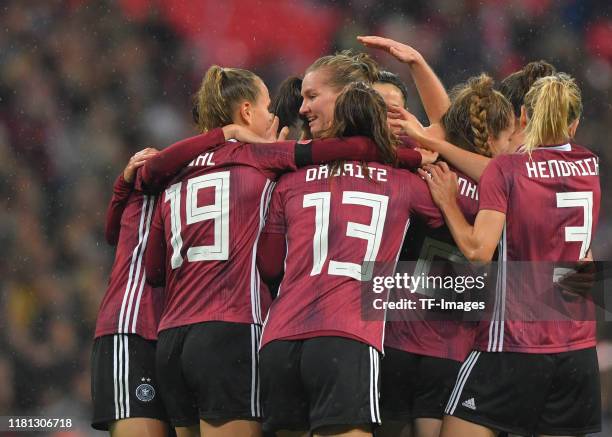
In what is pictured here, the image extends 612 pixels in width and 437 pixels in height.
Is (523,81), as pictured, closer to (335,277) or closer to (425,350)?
(425,350)

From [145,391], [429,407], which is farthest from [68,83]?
[429,407]

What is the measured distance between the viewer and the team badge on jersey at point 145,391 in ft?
12.8

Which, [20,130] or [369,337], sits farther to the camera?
[20,130]

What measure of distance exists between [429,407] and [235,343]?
0.84 metres

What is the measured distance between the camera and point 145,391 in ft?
12.8

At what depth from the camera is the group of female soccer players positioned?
3410 mm

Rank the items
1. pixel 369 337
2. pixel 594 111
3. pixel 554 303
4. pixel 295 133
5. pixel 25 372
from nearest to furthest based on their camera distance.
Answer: pixel 369 337
pixel 554 303
pixel 295 133
pixel 25 372
pixel 594 111

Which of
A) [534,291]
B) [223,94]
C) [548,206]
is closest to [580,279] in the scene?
[534,291]

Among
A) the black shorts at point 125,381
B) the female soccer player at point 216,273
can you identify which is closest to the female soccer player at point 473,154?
the female soccer player at point 216,273

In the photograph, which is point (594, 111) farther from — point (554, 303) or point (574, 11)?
point (554, 303)

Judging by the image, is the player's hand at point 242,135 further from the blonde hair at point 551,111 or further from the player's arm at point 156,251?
the blonde hair at point 551,111

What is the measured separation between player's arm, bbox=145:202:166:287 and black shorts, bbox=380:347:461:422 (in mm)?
969

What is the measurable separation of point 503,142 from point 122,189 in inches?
63.2

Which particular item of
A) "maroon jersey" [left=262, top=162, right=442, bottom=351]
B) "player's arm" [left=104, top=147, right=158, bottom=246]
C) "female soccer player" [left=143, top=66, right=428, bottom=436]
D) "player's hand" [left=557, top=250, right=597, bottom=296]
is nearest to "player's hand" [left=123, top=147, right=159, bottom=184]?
"player's arm" [left=104, top=147, right=158, bottom=246]
